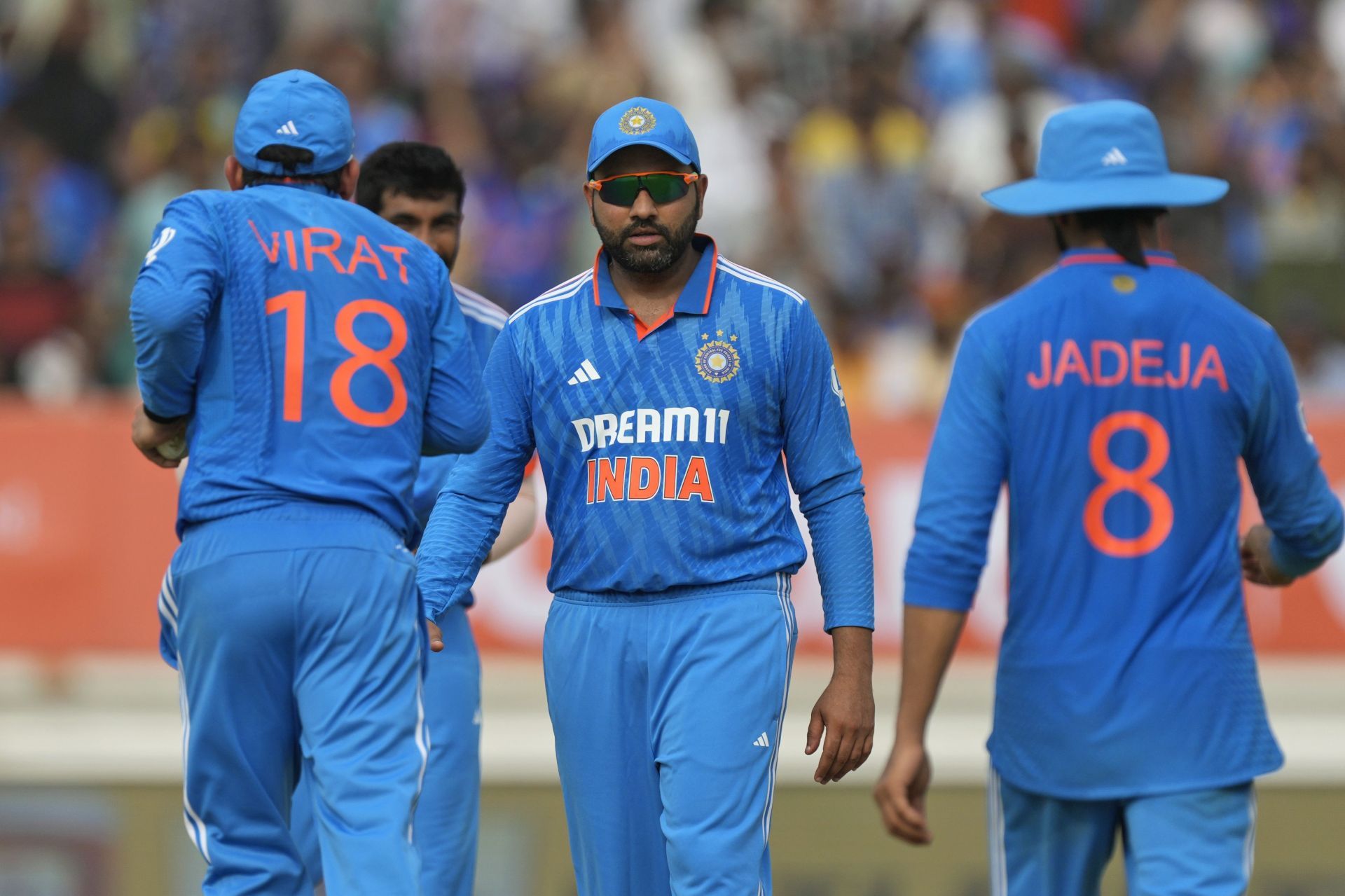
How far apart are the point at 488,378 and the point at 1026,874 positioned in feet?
6.11

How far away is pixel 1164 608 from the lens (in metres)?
4.51

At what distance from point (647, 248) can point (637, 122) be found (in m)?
0.31

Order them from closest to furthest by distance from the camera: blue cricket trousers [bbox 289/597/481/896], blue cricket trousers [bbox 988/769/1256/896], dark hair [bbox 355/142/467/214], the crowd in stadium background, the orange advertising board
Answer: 1. blue cricket trousers [bbox 988/769/1256/896]
2. blue cricket trousers [bbox 289/597/481/896]
3. dark hair [bbox 355/142/467/214]
4. the orange advertising board
5. the crowd in stadium background

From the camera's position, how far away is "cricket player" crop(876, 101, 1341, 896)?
14.6ft

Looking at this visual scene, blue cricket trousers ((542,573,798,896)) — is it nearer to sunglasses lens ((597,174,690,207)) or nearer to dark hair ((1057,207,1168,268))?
sunglasses lens ((597,174,690,207))

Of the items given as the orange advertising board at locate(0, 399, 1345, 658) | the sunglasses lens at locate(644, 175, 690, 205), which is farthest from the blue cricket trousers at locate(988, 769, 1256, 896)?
the orange advertising board at locate(0, 399, 1345, 658)

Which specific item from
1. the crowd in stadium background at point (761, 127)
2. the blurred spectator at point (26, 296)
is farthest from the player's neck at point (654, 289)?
the blurred spectator at point (26, 296)

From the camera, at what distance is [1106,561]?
179 inches

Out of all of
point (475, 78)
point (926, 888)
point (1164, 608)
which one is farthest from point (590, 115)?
point (1164, 608)

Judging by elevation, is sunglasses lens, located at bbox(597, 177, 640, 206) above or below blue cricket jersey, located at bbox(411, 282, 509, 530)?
above

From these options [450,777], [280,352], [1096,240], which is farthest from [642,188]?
[450,777]

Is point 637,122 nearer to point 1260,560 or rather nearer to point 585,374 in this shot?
point 585,374

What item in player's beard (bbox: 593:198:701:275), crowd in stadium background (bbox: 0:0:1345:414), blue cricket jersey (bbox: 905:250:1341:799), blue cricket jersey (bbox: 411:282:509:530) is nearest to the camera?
blue cricket jersey (bbox: 905:250:1341:799)

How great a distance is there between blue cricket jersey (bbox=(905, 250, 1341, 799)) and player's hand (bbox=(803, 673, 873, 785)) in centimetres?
30
